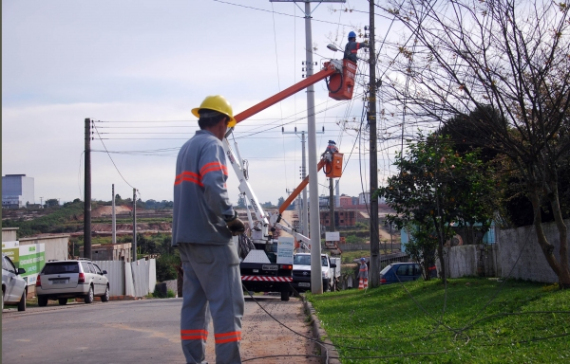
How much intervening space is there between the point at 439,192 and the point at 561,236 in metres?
5.12

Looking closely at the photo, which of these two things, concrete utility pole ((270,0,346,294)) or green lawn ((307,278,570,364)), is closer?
green lawn ((307,278,570,364))

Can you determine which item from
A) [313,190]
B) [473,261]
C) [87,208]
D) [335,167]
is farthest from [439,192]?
[87,208]

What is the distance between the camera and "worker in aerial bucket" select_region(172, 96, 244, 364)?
482cm

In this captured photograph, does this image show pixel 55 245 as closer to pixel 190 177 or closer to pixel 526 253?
pixel 526 253

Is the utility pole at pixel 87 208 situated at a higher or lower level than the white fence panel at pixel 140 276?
higher

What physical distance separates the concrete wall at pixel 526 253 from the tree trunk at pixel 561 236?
0.67 meters

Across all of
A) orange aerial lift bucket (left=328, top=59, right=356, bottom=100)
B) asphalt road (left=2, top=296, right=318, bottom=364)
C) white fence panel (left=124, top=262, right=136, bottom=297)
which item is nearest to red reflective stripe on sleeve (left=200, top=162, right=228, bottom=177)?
asphalt road (left=2, top=296, right=318, bottom=364)

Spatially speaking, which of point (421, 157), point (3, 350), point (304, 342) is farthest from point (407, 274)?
point (3, 350)

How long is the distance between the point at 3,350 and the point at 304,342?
11.9 ft

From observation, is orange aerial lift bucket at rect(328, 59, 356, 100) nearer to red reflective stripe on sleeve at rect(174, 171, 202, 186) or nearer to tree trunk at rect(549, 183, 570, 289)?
tree trunk at rect(549, 183, 570, 289)

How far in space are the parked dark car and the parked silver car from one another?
1382 centimetres

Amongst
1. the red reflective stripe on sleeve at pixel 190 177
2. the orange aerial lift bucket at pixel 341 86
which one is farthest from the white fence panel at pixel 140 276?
the red reflective stripe on sleeve at pixel 190 177

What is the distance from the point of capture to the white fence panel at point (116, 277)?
3228cm

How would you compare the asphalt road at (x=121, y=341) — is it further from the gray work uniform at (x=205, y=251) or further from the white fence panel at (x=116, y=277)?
the white fence panel at (x=116, y=277)
